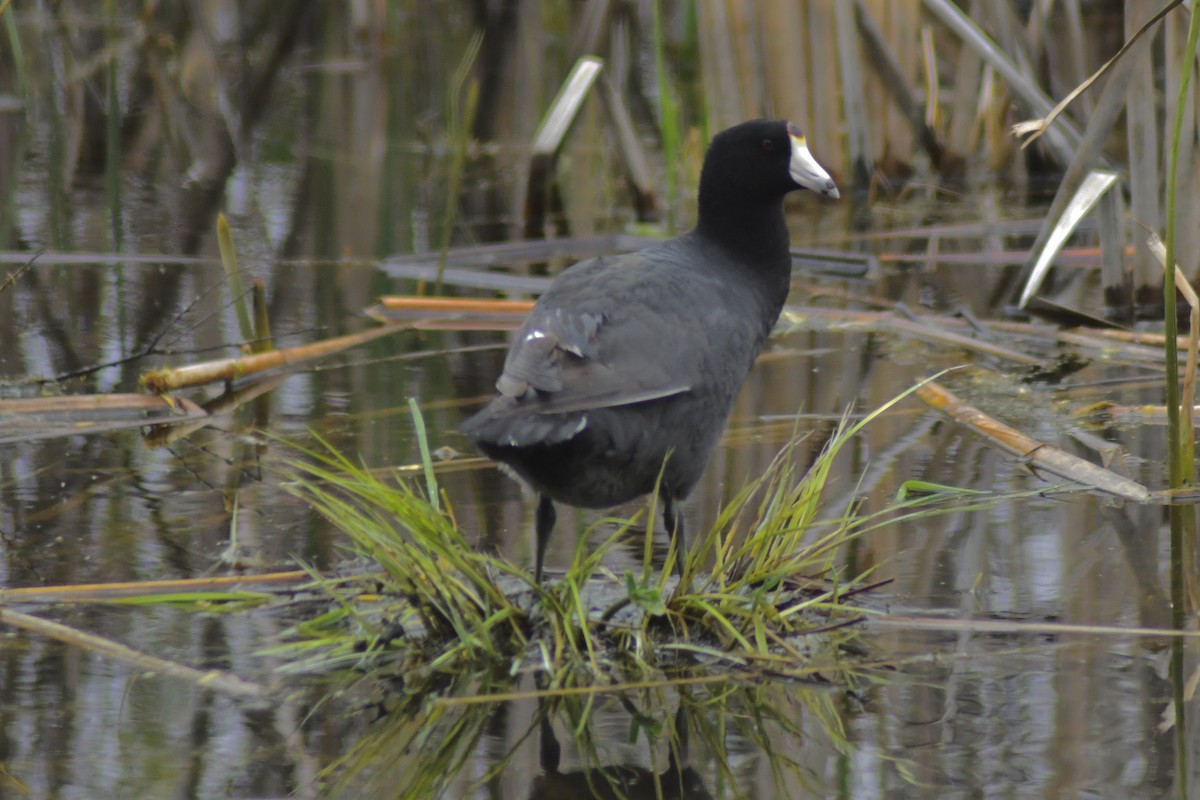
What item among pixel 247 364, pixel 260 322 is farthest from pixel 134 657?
pixel 260 322

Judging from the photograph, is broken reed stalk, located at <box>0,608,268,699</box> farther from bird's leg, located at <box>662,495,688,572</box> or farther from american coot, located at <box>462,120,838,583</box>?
bird's leg, located at <box>662,495,688,572</box>

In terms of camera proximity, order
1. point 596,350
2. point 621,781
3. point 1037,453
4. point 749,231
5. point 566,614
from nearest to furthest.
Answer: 1. point 621,781
2. point 566,614
3. point 596,350
4. point 749,231
5. point 1037,453

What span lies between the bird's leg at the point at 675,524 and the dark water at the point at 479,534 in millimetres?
285

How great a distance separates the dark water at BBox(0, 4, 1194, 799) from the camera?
79.0 inches

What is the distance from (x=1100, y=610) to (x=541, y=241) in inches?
122

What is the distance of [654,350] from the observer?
2.49 m

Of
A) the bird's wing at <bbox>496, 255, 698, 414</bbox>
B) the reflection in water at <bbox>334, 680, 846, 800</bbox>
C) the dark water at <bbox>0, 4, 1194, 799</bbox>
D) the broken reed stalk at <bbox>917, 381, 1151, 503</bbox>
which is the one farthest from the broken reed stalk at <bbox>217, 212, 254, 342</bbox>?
the reflection in water at <bbox>334, 680, 846, 800</bbox>

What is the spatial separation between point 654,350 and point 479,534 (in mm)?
604

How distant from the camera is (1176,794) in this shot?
1870 mm

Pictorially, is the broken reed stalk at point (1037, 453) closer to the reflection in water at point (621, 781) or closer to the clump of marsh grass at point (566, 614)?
the clump of marsh grass at point (566, 614)

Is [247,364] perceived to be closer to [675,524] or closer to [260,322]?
[260,322]

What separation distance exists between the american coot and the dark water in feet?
1.02

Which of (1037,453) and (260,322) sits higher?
(260,322)

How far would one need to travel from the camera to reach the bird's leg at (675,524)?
263cm
